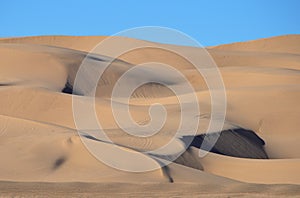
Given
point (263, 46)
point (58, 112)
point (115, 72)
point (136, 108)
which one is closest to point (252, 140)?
point (136, 108)

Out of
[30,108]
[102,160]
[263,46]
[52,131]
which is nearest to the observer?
[102,160]

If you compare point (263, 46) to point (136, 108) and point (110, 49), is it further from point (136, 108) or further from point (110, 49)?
point (136, 108)

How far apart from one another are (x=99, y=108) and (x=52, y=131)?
6.52 meters

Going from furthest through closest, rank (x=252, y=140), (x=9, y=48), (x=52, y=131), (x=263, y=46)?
(x=263, y=46) < (x=9, y=48) < (x=252, y=140) < (x=52, y=131)

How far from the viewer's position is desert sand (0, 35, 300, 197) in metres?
11.9

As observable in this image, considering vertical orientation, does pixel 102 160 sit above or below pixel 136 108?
above

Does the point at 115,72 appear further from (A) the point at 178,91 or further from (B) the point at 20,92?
(B) the point at 20,92

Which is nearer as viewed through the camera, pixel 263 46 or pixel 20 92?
pixel 20 92

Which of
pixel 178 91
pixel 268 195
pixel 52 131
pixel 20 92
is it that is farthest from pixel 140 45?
pixel 268 195

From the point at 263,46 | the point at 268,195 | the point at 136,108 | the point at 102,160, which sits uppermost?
the point at 268,195

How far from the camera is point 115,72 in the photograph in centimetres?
3638

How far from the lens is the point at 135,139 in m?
18.8

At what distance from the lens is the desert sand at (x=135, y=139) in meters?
11.9

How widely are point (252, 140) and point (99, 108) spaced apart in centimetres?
555
